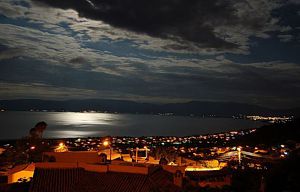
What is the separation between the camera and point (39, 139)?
27.1 metres

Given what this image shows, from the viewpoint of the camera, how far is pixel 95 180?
10.8 metres

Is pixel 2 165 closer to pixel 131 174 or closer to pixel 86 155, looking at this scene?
pixel 86 155

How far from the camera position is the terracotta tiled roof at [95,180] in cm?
1041

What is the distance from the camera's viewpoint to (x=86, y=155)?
553 inches

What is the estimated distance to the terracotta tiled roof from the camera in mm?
10414

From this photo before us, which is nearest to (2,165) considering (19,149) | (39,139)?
(19,149)

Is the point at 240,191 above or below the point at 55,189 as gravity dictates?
above

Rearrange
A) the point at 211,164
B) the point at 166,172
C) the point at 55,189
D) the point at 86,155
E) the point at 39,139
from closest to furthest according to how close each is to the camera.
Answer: the point at 55,189, the point at 166,172, the point at 86,155, the point at 211,164, the point at 39,139

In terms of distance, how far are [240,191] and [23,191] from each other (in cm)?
892

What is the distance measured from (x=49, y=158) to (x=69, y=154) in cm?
79

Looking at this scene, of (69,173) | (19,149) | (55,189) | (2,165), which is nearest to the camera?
(55,189)

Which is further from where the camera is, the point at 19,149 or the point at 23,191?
the point at 19,149

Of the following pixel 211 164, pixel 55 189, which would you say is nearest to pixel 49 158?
pixel 55 189

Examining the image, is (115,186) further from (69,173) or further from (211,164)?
(211,164)
